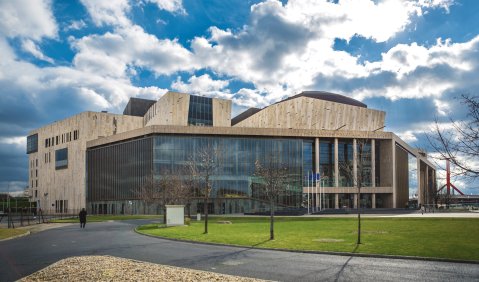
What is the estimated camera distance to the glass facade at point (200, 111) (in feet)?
331

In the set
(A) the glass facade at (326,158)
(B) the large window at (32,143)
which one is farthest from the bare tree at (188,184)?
(B) the large window at (32,143)

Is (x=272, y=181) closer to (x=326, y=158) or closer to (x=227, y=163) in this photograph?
(x=227, y=163)

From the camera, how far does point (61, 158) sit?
119 meters

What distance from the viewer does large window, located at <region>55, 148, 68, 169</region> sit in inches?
4624

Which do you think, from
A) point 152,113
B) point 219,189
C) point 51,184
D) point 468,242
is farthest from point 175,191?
point 51,184

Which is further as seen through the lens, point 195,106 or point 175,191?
point 195,106

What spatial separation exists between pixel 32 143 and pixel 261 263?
137m

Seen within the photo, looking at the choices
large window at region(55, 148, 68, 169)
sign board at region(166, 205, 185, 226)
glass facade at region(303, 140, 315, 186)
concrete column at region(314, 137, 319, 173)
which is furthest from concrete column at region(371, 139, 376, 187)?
large window at region(55, 148, 68, 169)

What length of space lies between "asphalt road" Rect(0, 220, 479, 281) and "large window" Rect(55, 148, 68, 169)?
9744 cm

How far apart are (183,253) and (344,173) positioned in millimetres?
78043

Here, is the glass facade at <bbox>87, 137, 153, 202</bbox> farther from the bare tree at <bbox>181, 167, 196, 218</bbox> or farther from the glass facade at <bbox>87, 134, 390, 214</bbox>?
the bare tree at <bbox>181, 167, 196, 218</bbox>

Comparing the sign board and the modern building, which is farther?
the modern building

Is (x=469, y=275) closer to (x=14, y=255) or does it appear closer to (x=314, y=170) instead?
(x=14, y=255)

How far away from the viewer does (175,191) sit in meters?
59.2
